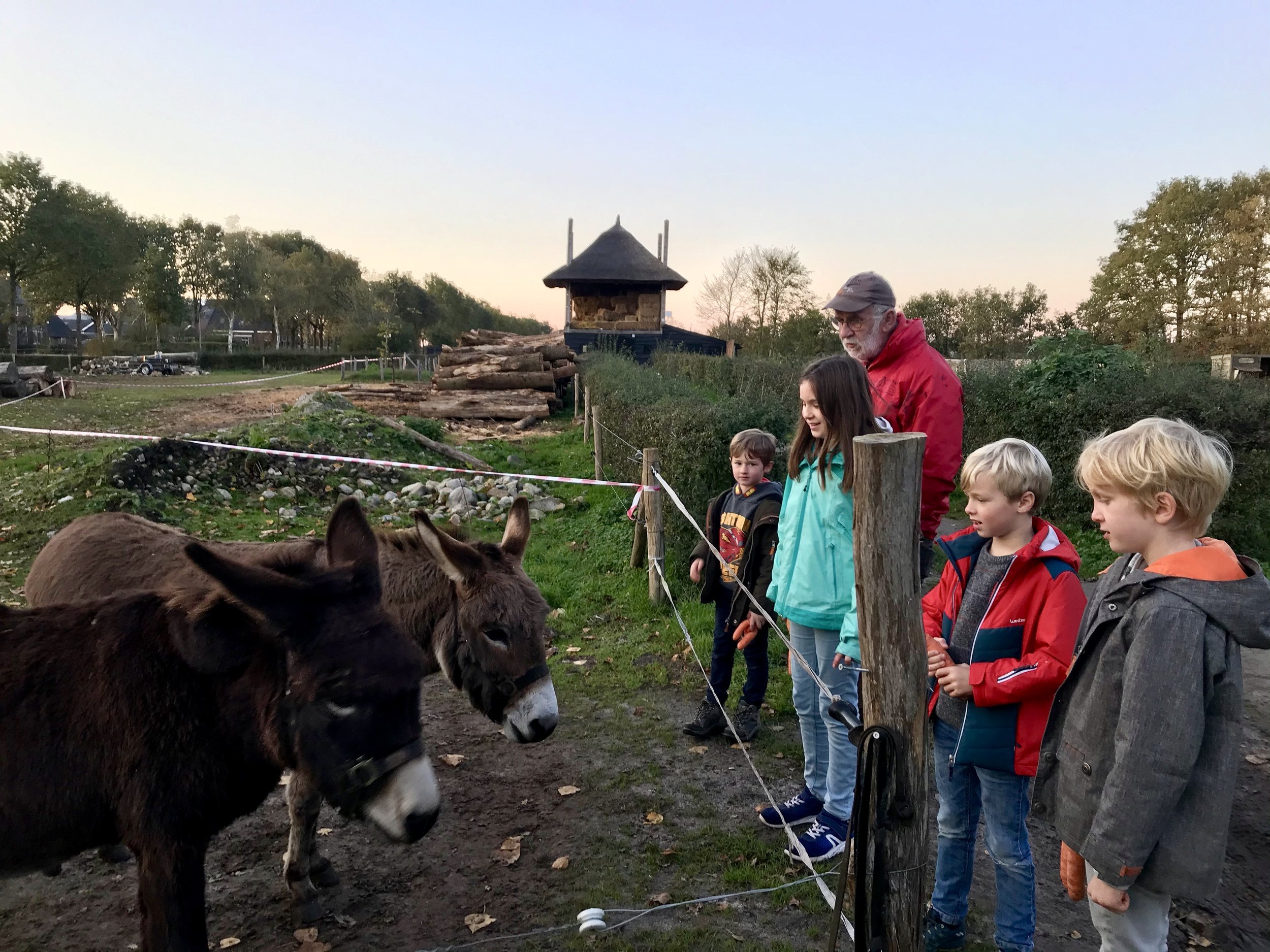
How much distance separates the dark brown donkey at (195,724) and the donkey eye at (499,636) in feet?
3.33

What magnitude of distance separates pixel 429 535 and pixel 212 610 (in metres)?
1.22

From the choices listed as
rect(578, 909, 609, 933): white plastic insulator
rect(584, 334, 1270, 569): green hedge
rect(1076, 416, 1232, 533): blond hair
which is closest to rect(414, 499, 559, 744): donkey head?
rect(578, 909, 609, 933): white plastic insulator

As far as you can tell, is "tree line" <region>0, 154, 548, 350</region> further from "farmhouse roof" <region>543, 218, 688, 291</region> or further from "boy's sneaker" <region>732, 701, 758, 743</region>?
"boy's sneaker" <region>732, 701, 758, 743</region>

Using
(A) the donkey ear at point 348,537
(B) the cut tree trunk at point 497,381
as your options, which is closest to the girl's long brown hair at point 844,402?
(A) the donkey ear at point 348,537

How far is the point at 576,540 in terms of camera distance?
985 cm

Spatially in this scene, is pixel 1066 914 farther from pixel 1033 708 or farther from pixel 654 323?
pixel 654 323

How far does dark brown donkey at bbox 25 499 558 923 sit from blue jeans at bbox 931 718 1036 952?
1.73 metres

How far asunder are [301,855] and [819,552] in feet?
9.60

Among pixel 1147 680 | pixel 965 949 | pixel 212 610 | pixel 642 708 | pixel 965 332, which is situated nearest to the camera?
pixel 1147 680

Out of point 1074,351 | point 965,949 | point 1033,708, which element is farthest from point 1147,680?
point 1074,351

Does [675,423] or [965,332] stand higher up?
[965,332]

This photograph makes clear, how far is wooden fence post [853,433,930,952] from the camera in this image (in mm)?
2361

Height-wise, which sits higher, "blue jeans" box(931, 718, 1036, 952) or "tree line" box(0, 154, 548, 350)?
"tree line" box(0, 154, 548, 350)

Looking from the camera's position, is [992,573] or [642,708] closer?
[992,573]
